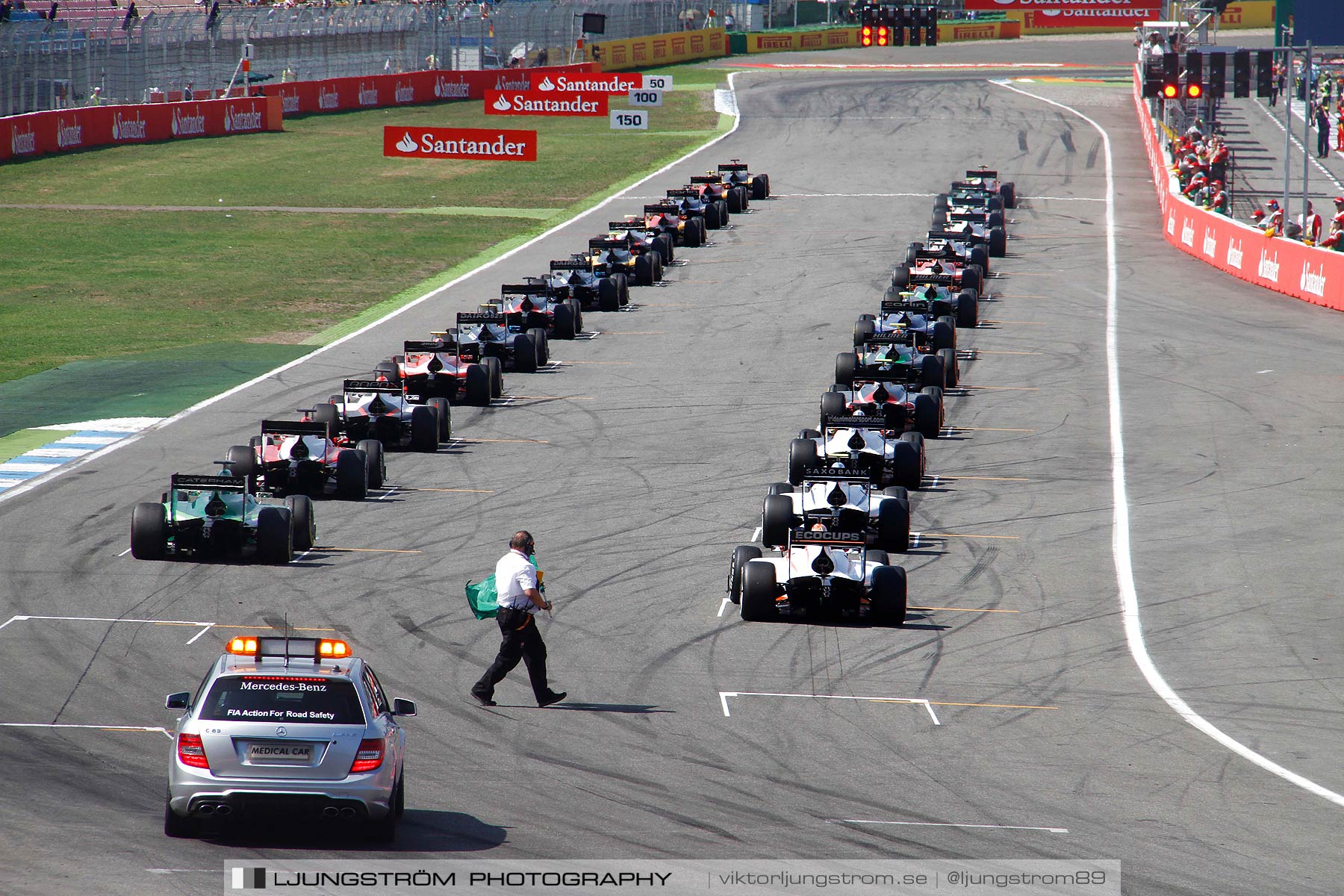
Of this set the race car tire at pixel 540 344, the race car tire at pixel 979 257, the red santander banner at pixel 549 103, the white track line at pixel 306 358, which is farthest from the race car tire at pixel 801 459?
the red santander banner at pixel 549 103

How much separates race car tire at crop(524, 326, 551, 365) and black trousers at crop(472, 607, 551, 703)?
1763 cm

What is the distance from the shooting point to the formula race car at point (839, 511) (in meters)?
20.8

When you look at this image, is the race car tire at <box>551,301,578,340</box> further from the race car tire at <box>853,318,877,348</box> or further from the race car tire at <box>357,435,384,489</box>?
the race car tire at <box>357,435,384,489</box>

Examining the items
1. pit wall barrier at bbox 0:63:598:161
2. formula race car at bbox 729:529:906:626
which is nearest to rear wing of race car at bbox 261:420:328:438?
formula race car at bbox 729:529:906:626

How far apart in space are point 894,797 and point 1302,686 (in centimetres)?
553

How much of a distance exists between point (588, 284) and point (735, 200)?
50.7 feet

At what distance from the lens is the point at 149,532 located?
20.1 metres

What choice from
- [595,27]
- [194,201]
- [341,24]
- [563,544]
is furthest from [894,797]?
[595,27]

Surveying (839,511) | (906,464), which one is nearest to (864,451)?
(906,464)

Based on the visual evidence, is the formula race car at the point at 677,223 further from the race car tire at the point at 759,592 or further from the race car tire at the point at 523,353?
the race car tire at the point at 759,592

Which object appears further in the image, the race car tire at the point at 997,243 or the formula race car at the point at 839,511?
the race car tire at the point at 997,243

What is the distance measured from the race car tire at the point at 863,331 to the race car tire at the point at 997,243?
42.9 feet

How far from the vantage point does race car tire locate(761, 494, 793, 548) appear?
68.2 ft

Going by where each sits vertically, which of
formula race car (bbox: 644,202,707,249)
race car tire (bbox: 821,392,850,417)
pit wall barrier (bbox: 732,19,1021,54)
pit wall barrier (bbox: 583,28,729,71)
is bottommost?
race car tire (bbox: 821,392,850,417)
